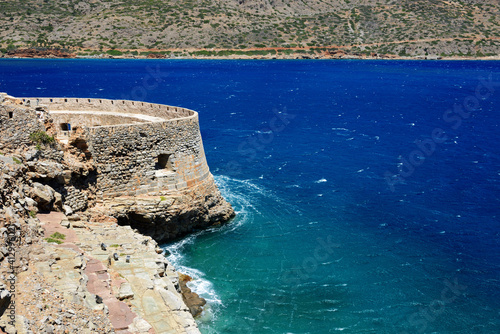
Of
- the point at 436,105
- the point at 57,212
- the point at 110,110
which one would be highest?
the point at 110,110

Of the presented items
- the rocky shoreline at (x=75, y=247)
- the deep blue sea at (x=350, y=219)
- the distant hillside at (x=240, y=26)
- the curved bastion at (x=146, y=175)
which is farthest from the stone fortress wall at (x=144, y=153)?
the distant hillside at (x=240, y=26)

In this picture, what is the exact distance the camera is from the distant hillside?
519 ft

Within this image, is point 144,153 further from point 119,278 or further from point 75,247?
point 119,278

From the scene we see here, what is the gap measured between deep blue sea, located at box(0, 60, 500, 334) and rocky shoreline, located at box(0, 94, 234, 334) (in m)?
3.01

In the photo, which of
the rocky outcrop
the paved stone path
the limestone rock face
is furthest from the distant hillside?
the paved stone path

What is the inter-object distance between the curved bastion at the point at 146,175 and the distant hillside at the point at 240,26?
13641 cm

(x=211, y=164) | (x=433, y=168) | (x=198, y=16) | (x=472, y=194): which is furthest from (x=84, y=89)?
(x=198, y=16)

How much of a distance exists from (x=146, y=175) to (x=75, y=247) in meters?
8.34

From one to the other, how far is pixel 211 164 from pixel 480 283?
24465 millimetres

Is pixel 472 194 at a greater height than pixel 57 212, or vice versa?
pixel 57 212

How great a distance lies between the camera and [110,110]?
33.2 m

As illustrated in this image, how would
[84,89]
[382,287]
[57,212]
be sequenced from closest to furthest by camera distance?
1. [57,212]
2. [382,287]
3. [84,89]

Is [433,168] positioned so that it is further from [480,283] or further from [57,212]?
Result: [57,212]

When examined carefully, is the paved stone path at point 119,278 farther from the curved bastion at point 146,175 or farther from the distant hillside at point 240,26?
the distant hillside at point 240,26
